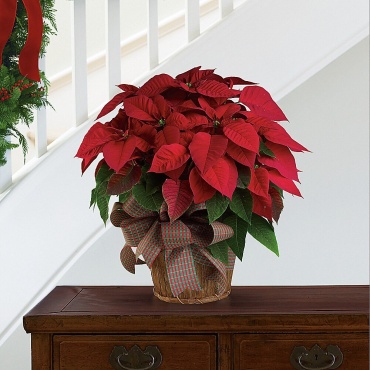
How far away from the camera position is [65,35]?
107 inches

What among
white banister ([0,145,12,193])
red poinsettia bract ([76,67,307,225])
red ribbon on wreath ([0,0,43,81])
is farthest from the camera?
white banister ([0,145,12,193])

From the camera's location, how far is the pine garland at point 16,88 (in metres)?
1.42

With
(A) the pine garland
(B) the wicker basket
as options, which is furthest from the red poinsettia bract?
Result: (A) the pine garland

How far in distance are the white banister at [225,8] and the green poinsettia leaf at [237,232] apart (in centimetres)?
60

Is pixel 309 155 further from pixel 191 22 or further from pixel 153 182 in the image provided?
pixel 153 182

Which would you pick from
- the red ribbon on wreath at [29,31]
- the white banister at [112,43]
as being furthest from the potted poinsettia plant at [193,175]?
the white banister at [112,43]

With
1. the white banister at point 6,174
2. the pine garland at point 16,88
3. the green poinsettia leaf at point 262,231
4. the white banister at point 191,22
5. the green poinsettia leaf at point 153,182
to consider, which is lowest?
the green poinsettia leaf at point 262,231

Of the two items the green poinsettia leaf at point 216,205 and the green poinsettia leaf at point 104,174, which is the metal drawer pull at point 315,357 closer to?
the green poinsettia leaf at point 216,205

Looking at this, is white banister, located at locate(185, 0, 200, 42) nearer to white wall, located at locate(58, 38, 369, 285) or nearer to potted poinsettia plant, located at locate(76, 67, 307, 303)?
potted poinsettia plant, located at locate(76, 67, 307, 303)

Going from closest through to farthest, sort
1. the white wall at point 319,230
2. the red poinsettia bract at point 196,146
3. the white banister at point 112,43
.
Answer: the red poinsettia bract at point 196,146, the white banister at point 112,43, the white wall at point 319,230

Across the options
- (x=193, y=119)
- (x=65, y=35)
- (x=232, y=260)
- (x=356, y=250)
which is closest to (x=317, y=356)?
(x=232, y=260)

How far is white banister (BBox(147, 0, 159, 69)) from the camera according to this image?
1.60 meters

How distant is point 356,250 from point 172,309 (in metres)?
0.88

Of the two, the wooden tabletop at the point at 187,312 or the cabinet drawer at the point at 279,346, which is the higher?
the wooden tabletop at the point at 187,312
